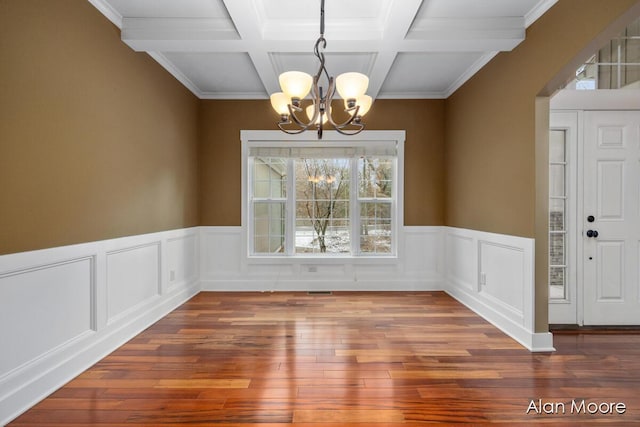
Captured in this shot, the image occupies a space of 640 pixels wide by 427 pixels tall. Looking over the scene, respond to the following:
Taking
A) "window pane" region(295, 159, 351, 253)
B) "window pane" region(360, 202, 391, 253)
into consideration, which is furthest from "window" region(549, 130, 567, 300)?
"window pane" region(295, 159, 351, 253)

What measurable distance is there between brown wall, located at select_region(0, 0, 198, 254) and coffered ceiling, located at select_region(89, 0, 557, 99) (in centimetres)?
33

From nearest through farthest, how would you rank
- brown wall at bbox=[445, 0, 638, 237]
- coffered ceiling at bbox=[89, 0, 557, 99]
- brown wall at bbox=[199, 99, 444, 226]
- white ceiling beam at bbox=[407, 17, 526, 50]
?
1. brown wall at bbox=[445, 0, 638, 237]
2. coffered ceiling at bbox=[89, 0, 557, 99]
3. white ceiling beam at bbox=[407, 17, 526, 50]
4. brown wall at bbox=[199, 99, 444, 226]

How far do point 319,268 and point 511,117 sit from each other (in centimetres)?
291

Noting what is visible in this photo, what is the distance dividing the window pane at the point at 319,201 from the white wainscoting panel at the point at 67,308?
1955mm

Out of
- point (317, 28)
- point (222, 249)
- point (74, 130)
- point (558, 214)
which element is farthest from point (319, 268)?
point (74, 130)

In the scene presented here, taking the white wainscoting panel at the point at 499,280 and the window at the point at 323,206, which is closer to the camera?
the white wainscoting panel at the point at 499,280

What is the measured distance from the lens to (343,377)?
7.55 ft

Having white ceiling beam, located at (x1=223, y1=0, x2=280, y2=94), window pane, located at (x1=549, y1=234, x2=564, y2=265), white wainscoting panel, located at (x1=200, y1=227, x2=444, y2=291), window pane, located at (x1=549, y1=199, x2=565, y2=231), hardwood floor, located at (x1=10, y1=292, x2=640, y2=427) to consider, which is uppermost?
white ceiling beam, located at (x1=223, y1=0, x2=280, y2=94)

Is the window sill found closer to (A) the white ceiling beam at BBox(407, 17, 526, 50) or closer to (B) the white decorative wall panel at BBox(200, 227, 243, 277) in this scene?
(B) the white decorative wall panel at BBox(200, 227, 243, 277)

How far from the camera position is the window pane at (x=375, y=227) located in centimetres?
483

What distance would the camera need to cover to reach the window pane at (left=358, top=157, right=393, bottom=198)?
15.8 ft

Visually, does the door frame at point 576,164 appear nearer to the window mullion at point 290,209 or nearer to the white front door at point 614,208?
the white front door at point 614,208

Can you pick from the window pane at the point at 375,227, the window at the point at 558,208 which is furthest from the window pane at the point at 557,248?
the window pane at the point at 375,227

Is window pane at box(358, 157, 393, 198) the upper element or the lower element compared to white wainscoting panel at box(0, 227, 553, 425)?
upper
